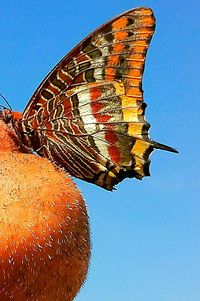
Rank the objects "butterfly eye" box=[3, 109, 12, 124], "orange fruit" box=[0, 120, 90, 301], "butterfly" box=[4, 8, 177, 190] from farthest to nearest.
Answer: "butterfly" box=[4, 8, 177, 190], "butterfly eye" box=[3, 109, 12, 124], "orange fruit" box=[0, 120, 90, 301]

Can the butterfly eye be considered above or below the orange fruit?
above

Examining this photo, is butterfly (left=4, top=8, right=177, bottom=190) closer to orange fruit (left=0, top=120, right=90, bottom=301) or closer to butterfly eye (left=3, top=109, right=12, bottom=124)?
butterfly eye (left=3, top=109, right=12, bottom=124)

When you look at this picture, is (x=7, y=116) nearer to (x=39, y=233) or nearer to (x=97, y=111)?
(x=97, y=111)

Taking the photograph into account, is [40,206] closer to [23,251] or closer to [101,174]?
[23,251]

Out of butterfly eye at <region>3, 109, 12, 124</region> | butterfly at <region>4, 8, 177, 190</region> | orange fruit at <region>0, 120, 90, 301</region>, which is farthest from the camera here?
butterfly at <region>4, 8, 177, 190</region>

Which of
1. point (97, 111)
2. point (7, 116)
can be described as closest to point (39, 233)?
point (7, 116)

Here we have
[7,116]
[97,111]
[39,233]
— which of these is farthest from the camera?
[97,111]

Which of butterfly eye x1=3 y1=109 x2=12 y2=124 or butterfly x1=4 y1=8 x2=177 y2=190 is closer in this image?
butterfly eye x1=3 y1=109 x2=12 y2=124

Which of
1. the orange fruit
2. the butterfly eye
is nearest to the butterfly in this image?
the butterfly eye
